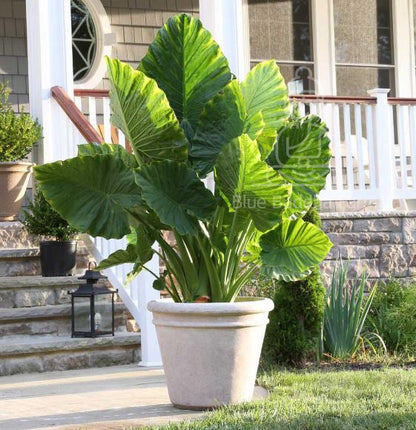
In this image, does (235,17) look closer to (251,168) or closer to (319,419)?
(251,168)

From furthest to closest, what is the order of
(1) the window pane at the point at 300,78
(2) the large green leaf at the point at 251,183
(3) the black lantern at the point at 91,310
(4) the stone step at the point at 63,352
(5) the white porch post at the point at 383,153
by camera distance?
(1) the window pane at the point at 300,78 → (5) the white porch post at the point at 383,153 → (3) the black lantern at the point at 91,310 → (4) the stone step at the point at 63,352 → (2) the large green leaf at the point at 251,183

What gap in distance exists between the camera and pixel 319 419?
14.1 ft

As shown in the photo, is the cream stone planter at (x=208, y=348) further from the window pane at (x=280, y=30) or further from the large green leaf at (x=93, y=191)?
the window pane at (x=280, y=30)

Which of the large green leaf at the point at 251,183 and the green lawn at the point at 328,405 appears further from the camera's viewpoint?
the large green leaf at the point at 251,183

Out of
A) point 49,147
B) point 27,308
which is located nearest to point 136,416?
point 27,308

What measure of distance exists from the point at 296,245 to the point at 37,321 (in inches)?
93.5

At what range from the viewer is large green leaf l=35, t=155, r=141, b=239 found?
4734 mm

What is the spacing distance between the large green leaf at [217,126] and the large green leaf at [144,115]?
90 mm

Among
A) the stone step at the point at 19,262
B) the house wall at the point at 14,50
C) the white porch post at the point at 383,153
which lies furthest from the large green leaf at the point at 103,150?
the house wall at the point at 14,50

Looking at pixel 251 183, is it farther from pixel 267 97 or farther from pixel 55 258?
pixel 55 258

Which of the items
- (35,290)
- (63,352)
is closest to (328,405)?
(63,352)

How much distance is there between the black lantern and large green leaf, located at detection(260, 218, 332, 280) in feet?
5.76

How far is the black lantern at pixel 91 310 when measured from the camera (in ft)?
20.7

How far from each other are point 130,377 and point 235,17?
149 inches
